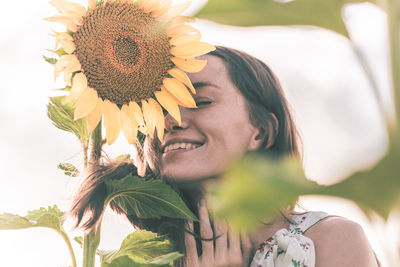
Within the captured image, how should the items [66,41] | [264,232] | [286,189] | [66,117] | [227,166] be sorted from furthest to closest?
[264,232] → [227,166] → [66,117] → [66,41] → [286,189]

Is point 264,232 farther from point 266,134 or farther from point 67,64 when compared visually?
point 67,64

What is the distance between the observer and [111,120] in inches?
22.0

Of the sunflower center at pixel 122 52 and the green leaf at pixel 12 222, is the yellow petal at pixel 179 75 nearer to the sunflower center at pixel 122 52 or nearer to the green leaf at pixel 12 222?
the sunflower center at pixel 122 52

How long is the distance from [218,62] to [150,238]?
37 centimetres

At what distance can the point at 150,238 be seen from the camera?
666 mm

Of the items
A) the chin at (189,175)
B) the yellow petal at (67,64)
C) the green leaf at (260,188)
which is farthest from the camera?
the chin at (189,175)

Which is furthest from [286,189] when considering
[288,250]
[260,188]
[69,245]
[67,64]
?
[288,250]

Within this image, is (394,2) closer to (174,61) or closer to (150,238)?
(174,61)

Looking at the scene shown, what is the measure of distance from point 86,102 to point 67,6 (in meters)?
0.12

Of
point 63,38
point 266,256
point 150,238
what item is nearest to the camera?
point 63,38

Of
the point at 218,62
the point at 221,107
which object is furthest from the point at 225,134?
the point at 218,62

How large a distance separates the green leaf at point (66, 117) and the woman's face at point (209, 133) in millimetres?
224

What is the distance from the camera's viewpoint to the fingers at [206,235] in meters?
0.80

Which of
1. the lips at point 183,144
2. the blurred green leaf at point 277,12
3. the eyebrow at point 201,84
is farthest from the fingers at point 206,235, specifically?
Result: the blurred green leaf at point 277,12
